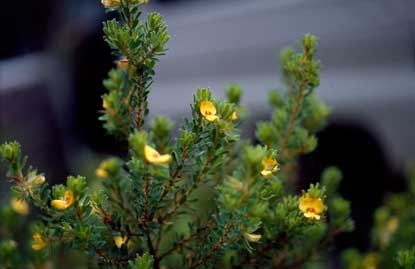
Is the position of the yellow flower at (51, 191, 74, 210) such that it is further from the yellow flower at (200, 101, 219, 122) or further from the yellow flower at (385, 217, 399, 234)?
the yellow flower at (385, 217, 399, 234)

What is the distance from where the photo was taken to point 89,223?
1215 mm

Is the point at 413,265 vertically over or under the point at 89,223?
under

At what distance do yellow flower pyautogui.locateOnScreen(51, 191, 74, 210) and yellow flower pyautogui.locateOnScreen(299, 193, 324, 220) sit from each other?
0.49 m

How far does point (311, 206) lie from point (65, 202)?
522 millimetres

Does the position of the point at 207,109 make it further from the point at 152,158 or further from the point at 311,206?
the point at 311,206

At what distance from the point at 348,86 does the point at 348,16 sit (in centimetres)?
43

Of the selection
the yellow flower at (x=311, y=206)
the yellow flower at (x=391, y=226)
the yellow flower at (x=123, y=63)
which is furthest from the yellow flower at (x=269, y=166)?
the yellow flower at (x=391, y=226)

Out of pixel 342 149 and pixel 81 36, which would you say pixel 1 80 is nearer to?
pixel 81 36

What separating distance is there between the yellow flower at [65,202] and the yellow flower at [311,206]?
49 cm

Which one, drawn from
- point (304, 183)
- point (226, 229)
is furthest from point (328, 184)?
point (304, 183)

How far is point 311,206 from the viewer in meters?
1.25

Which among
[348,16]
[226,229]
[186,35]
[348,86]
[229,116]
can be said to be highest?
[186,35]

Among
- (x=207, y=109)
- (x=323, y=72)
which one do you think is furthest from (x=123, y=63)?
(x=323, y=72)

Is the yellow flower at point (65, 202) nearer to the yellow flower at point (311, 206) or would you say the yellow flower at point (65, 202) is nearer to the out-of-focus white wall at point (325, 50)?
the yellow flower at point (311, 206)
